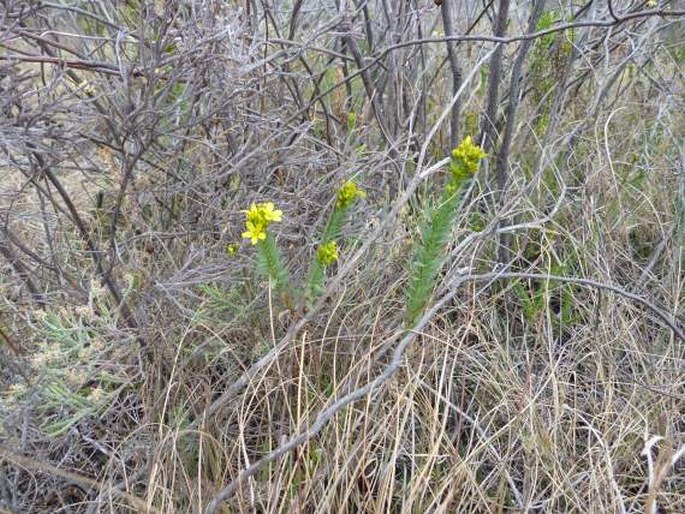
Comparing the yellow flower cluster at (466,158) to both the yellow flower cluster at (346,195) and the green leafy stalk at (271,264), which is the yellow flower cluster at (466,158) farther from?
the green leafy stalk at (271,264)

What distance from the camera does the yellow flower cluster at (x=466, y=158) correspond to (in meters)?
→ 1.44

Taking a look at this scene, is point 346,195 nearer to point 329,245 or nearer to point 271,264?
point 329,245

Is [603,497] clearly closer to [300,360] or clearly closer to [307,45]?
[300,360]

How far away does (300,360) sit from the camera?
1.66m

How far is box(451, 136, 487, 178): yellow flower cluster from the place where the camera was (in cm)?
144

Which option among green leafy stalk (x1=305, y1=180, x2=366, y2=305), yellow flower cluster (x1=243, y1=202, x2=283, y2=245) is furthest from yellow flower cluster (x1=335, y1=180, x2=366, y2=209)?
yellow flower cluster (x1=243, y1=202, x2=283, y2=245)

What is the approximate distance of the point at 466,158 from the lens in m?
1.45

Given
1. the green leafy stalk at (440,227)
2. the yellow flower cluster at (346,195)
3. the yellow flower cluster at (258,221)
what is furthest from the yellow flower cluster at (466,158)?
the yellow flower cluster at (258,221)

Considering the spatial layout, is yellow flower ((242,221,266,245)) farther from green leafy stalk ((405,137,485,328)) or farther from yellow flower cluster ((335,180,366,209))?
green leafy stalk ((405,137,485,328))

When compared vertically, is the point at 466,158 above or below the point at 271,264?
above

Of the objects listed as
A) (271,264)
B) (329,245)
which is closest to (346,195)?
(329,245)

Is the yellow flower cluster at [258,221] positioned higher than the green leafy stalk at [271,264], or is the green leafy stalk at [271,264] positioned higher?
the yellow flower cluster at [258,221]

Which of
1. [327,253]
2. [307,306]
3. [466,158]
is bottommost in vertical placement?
[307,306]

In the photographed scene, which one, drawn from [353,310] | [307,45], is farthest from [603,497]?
[307,45]
